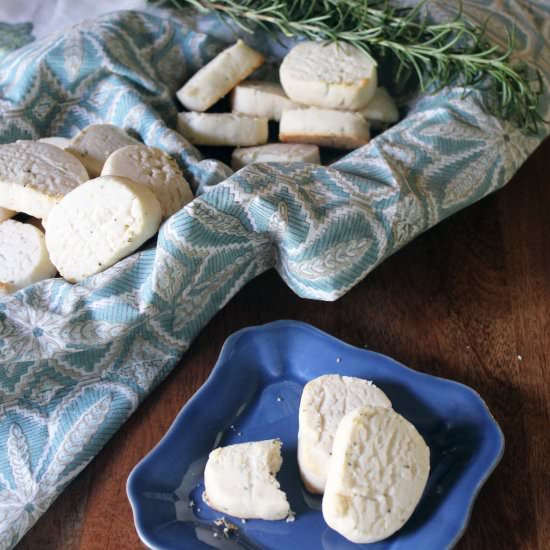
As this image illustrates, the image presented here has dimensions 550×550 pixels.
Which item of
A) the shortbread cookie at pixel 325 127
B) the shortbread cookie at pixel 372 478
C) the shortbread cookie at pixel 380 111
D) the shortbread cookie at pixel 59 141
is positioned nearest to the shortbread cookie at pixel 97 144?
the shortbread cookie at pixel 59 141

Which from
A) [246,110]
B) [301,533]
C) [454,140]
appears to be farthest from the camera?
[246,110]

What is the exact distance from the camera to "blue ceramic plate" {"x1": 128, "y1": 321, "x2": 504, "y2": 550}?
0.82 metres

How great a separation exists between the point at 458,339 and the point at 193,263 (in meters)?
0.38

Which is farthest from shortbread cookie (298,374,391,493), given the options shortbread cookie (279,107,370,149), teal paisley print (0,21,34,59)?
teal paisley print (0,21,34,59)

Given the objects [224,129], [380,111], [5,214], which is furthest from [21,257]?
[380,111]

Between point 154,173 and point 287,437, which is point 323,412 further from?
point 154,173

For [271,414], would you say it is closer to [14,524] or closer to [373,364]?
[373,364]

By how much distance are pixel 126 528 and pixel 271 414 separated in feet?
0.71

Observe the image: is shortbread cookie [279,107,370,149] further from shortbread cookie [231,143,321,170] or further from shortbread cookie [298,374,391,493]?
shortbread cookie [298,374,391,493]

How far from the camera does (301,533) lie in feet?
2.72

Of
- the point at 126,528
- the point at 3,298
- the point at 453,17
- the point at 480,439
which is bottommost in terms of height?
the point at 126,528

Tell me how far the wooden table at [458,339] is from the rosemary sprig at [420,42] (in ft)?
0.59

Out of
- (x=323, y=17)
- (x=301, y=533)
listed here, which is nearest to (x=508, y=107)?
(x=323, y=17)

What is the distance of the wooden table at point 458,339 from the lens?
2.86ft
